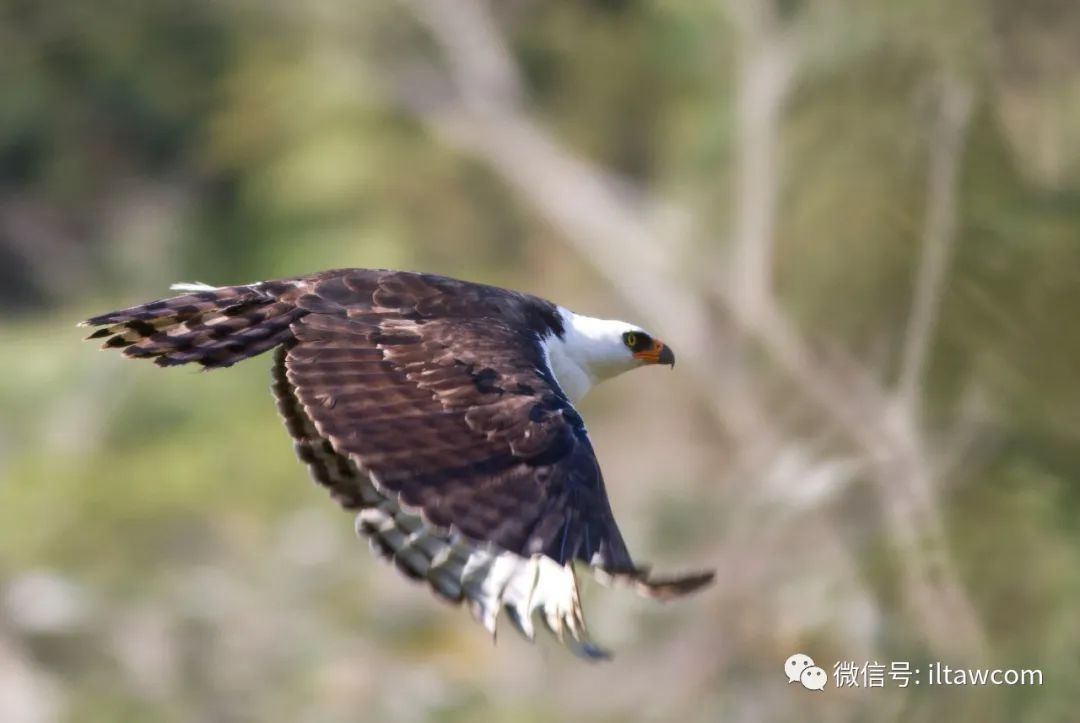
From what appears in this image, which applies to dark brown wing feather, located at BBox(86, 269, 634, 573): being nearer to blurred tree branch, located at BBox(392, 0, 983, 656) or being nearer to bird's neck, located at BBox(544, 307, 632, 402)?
bird's neck, located at BBox(544, 307, 632, 402)

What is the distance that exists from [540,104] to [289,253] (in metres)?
3.55

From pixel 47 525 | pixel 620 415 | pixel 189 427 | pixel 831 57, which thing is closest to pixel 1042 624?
pixel 831 57

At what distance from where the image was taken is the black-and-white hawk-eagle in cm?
483

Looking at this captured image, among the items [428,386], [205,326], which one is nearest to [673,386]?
[205,326]

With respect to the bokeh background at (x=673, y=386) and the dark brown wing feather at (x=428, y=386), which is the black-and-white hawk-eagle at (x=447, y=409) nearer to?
the dark brown wing feather at (x=428, y=386)

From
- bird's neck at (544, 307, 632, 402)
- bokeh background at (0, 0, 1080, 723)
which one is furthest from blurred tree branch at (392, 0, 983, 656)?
bird's neck at (544, 307, 632, 402)

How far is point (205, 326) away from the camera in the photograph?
5598 millimetres

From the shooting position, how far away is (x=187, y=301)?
223 inches

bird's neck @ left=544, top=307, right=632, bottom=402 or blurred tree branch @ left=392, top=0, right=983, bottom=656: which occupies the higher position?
blurred tree branch @ left=392, top=0, right=983, bottom=656

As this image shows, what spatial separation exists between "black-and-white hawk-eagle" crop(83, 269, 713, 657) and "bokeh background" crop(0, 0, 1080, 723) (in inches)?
170

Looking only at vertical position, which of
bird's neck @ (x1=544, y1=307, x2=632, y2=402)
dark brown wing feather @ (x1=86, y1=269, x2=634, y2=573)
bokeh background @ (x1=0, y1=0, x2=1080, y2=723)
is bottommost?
dark brown wing feather @ (x1=86, y1=269, x2=634, y2=573)

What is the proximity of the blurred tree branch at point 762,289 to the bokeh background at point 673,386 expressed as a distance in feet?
0.11

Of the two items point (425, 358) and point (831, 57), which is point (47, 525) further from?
point (425, 358)

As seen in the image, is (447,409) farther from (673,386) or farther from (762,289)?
(673,386)
